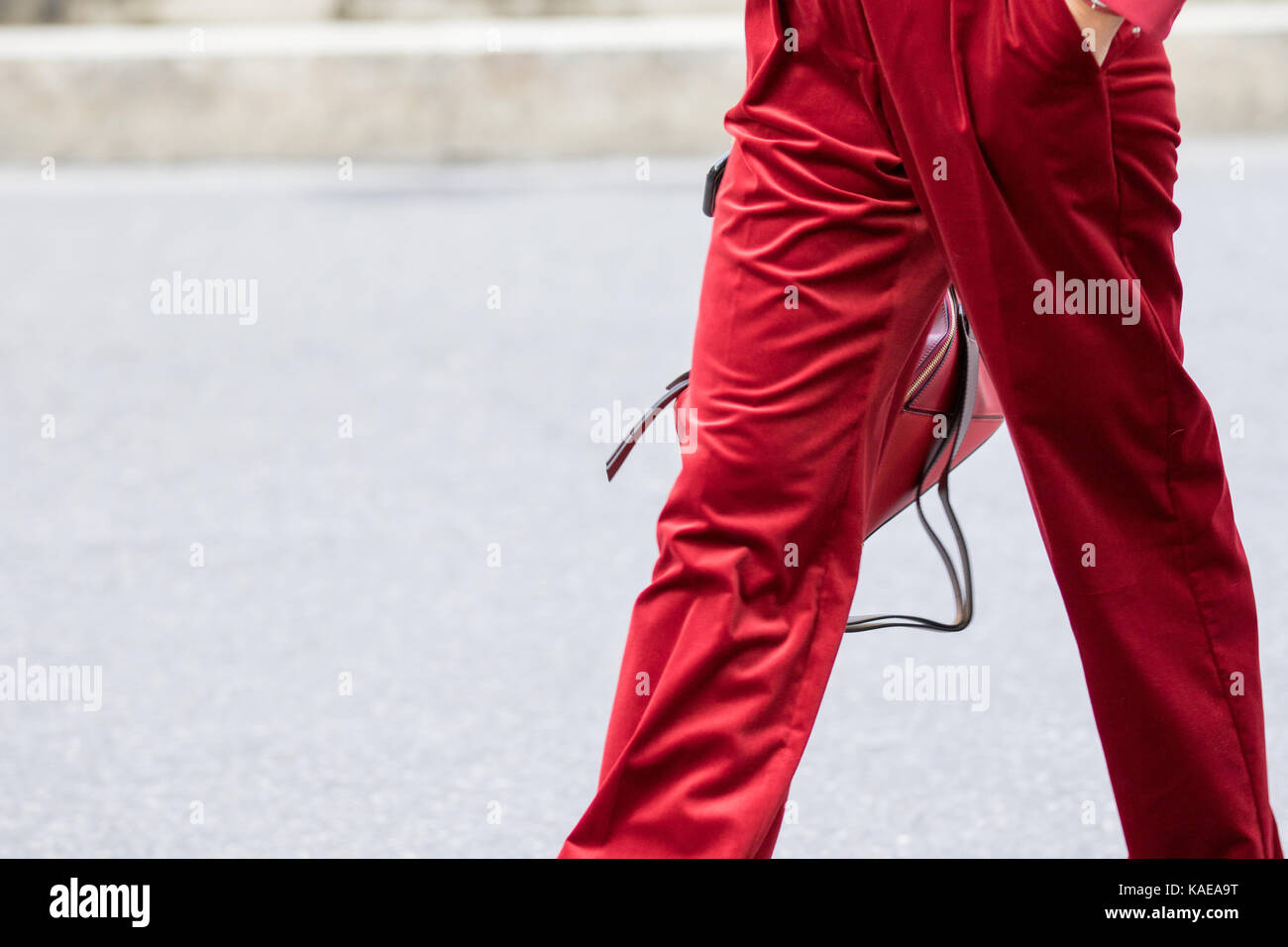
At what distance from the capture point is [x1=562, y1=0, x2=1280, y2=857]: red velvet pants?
5.61 ft

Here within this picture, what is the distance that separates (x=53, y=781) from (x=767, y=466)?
139 cm

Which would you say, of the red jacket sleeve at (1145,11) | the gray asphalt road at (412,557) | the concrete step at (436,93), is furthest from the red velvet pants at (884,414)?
the concrete step at (436,93)

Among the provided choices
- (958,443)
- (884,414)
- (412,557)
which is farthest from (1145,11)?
(412,557)

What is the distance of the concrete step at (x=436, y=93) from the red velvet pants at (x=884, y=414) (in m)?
6.44

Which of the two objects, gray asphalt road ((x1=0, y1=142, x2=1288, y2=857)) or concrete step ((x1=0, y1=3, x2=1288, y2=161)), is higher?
concrete step ((x1=0, y1=3, x2=1288, y2=161))

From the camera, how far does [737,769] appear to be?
179cm

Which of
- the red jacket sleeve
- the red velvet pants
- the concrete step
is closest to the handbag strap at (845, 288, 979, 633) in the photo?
the red velvet pants

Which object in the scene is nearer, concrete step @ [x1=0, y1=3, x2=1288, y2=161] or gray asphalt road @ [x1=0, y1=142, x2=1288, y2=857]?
gray asphalt road @ [x1=0, y1=142, x2=1288, y2=857]

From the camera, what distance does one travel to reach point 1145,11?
1570mm

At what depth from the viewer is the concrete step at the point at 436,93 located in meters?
8.20

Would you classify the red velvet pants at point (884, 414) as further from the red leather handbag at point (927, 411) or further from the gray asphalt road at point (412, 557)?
the gray asphalt road at point (412, 557)

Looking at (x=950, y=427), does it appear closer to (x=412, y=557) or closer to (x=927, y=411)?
(x=927, y=411)

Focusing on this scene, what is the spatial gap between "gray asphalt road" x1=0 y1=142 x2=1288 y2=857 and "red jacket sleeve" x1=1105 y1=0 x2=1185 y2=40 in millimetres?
1190

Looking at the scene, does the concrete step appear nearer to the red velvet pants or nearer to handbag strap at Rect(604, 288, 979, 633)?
handbag strap at Rect(604, 288, 979, 633)
